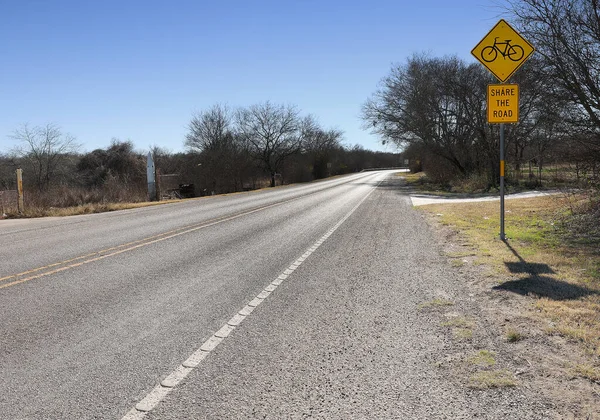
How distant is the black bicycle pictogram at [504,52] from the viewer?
356 inches

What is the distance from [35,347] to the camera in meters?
4.33

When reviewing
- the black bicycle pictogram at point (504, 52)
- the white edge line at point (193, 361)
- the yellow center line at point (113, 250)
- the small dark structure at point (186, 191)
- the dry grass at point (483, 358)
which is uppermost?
the black bicycle pictogram at point (504, 52)

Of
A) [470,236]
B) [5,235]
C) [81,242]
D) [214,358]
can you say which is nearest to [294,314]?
[214,358]

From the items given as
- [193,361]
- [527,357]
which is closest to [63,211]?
[193,361]

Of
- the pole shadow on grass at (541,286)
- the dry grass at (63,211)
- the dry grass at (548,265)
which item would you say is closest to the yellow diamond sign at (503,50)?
the dry grass at (548,265)

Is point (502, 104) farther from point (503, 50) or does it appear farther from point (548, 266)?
point (548, 266)

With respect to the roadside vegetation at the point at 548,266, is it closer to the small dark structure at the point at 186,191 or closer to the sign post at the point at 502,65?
the sign post at the point at 502,65

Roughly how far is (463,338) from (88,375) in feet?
10.8

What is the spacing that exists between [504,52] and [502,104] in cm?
99

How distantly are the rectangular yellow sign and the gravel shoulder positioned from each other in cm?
391

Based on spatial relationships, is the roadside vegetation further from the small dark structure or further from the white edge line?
the small dark structure

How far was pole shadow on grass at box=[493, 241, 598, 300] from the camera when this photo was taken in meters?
5.62

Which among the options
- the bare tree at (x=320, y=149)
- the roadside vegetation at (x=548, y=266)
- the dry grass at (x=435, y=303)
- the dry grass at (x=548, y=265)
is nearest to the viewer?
the roadside vegetation at (x=548, y=266)

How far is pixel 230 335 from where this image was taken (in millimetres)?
4617
